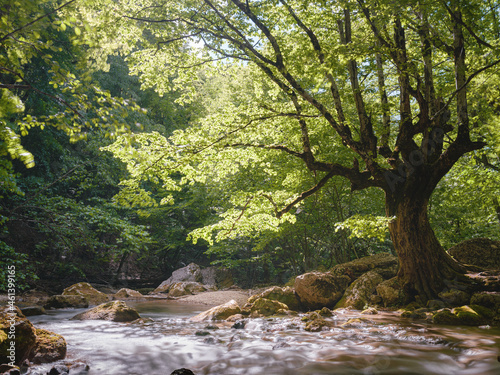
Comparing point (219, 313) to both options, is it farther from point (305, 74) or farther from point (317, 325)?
point (305, 74)

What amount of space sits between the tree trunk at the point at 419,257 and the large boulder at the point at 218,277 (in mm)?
15179

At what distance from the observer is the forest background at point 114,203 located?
575 cm

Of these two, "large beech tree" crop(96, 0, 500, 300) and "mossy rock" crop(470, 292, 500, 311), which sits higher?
"large beech tree" crop(96, 0, 500, 300)

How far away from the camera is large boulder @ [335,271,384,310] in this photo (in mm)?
9109

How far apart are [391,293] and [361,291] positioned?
47.1 inches

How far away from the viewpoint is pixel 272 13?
27.6 feet

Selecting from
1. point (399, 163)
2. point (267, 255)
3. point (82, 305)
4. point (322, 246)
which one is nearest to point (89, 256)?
point (82, 305)

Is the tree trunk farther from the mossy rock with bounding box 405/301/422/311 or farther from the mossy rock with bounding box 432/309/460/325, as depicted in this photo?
the mossy rock with bounding box 432/309/460/325

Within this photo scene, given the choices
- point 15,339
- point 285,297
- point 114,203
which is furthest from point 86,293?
point 15,339

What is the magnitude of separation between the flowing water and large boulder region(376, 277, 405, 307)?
1552 millimetres

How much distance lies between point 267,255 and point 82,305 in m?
9.88

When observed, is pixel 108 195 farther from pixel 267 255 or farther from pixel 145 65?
pixel 145 65

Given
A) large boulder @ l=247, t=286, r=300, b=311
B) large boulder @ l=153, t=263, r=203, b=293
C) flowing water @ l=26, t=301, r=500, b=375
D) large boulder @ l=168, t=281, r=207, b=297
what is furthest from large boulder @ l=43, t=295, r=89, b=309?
A: large boulder @ l=153, t=263, r=203, b=293

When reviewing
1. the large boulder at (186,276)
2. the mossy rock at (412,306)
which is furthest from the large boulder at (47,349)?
the large boulder at (186,276)
